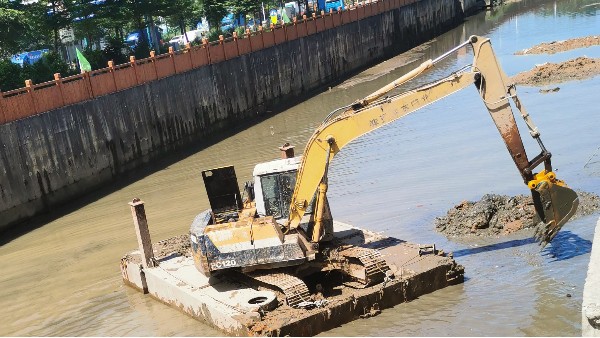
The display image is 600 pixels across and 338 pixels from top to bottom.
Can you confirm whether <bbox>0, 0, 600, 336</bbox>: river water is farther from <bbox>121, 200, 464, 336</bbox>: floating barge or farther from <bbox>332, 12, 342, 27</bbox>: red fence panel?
<bbox>332, 12, 342, 27</bbox>: red fence panel

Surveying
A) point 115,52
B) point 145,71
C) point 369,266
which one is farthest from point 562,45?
point 369,266

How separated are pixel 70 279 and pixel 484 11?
238ft

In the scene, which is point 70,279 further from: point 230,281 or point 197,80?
point 197,80

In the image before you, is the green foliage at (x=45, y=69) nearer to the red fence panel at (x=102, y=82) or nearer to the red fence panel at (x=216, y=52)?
the red fence panel at (x=216, y=52)

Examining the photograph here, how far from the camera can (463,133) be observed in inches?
1179

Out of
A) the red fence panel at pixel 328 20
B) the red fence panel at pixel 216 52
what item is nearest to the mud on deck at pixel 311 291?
the red fence panel at pixel 216 52

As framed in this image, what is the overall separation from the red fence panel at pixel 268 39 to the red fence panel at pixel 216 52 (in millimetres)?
4745

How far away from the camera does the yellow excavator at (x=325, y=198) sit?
1510 cm

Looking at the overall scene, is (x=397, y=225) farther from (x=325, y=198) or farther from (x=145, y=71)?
(x=145, y=71)

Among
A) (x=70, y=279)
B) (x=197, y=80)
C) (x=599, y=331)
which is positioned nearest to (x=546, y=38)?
(x=197, y=80)

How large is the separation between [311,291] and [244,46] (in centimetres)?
2841

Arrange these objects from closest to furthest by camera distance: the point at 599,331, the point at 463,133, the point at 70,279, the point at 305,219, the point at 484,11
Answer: the point at 599,331 < the point at 305,219 < the point at 70,279 < the point at 463,133 < the point at 484,11

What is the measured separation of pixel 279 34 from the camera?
46.2 m

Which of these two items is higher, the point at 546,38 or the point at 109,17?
the point at 109,17
